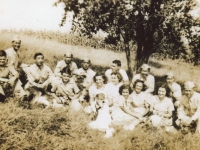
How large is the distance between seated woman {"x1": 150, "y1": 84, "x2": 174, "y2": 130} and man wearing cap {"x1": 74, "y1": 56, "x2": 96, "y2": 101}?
1.01m

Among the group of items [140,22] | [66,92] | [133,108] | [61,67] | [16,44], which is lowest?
[133,108]

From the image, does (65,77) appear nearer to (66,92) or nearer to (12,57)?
(66,92)

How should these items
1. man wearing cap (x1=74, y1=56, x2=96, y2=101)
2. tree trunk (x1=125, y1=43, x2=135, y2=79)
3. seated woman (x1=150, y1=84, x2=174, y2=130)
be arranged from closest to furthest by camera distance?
seated woman (x1=150, y1=84, x2=174, y2=130) < man wearing cap (x1=74, y1=56, x2=96, y2=101) < tree trunk (x1=125, y1=43, x2=135, y2=79)

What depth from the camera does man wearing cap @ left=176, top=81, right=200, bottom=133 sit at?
4480 mm

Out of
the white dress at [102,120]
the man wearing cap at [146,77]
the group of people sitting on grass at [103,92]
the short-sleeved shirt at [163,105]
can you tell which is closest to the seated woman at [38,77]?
the group of people sitting on grass at [103,92]

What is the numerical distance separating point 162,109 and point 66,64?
161 cm

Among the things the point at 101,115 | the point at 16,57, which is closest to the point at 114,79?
the point at 101,115

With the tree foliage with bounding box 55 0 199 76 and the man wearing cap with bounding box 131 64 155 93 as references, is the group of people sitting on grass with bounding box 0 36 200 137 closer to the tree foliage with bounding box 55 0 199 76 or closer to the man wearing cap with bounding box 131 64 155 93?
the man wearing cap with bounding box 131 64 155 93

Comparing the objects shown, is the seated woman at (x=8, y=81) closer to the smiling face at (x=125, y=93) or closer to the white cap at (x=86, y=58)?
the white cap at (x=86, y=58)

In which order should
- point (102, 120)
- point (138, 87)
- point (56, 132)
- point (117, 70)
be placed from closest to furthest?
point (56, 132)
point (102, 120)
point (138, 87)
point (117, 70)

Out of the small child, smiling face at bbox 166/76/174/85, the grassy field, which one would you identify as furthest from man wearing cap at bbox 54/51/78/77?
smiling face at bbox 166/76/174/85

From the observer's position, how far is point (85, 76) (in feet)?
15.4

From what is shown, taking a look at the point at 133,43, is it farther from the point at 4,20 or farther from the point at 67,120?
the point at 4,20

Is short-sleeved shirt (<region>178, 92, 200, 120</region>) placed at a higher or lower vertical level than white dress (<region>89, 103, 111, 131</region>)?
higher
